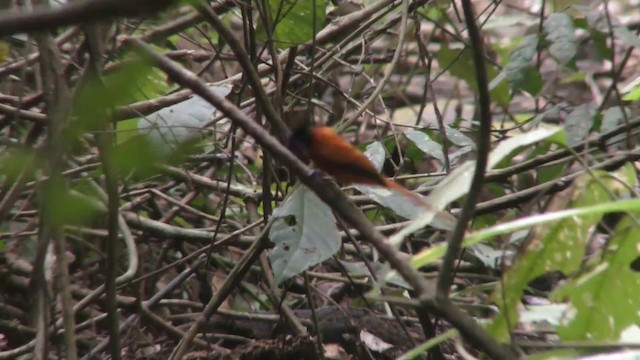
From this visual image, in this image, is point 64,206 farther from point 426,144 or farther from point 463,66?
point 463,66

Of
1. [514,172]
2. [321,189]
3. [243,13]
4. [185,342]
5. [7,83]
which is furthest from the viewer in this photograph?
[7,83]

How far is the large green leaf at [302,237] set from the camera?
1693mm

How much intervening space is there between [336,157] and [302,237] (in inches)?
10.9

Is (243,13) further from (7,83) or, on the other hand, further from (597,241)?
(597,241)

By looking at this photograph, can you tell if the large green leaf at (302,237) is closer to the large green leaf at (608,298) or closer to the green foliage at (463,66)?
the large green leaf at (608,298)

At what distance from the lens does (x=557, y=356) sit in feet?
3.63

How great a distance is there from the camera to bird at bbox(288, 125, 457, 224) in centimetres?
189

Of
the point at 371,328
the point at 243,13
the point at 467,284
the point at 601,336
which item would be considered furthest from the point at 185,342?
the point at 467,284

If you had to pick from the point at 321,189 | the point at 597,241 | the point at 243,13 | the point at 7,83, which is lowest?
the point at 597,241

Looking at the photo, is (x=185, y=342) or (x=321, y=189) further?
(x=185, y=342)

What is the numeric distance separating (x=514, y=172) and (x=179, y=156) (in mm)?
1856

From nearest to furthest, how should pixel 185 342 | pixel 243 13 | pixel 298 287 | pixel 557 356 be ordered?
pixel 557 356 → pixel 185 342 → pixel 243 13 → pixel 298 287

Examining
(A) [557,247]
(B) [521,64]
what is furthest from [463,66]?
(A) [557,247]

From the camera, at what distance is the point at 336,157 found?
193 centimetres
